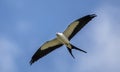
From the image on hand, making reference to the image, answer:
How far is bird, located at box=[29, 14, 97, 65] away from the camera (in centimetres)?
3617

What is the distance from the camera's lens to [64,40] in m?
36.0

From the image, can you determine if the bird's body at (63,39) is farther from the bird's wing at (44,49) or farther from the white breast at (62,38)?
the bird's wing at (44,49)

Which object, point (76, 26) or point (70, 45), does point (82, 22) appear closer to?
point (76, 26)

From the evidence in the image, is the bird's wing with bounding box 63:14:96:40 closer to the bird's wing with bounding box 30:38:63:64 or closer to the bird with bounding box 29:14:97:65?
the bird with bounding box 29:14:97:65

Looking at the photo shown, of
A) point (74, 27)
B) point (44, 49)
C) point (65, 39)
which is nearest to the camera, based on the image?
point (65, 39)

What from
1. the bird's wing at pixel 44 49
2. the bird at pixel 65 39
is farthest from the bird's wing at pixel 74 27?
the bird's wing at pixel 44 49

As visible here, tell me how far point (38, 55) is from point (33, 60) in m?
0.72

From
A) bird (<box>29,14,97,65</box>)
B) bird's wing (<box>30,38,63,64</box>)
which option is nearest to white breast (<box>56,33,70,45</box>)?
bird (<box>29,14,97,65</box>)

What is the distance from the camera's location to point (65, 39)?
36.0 metres

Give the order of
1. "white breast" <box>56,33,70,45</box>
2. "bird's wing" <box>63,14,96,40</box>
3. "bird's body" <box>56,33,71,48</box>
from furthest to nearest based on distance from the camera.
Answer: "bird's wing" <box>63,14,96,40</box>, "white breast" <box>56,33,70,45</box>, "bird's body" <box>56,33,71,48</box>

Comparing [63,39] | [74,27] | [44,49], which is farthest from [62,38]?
[44,49]

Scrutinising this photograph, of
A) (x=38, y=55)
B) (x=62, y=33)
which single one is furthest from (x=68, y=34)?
(x=38, y=55)

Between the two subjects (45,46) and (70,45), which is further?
(45,46)

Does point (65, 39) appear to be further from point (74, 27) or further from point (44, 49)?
point (44, 49)
